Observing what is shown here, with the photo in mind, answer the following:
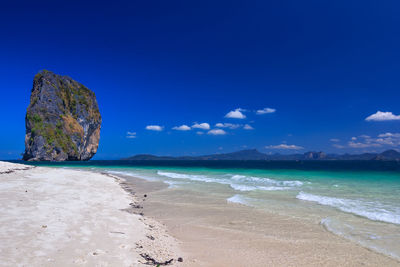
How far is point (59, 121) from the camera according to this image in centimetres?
9088

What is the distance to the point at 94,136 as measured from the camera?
367 ft

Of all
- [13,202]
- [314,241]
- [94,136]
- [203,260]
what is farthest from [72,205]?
[94,136]

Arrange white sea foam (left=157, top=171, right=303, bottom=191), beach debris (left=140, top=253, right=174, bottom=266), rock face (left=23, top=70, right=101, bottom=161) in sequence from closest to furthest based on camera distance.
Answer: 1. beach debris (left=140, top=253, right=174, bottom=266)
2. white sea foam (left=157, top=171, right=303, bottom=191)
3. rock face (left=23, top=70, right=101, bottom=161)

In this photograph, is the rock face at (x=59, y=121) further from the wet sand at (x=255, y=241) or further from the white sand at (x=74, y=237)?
the wet sand at (x=255, y=241)

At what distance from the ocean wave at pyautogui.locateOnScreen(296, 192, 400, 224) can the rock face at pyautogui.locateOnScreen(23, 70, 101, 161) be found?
318ft

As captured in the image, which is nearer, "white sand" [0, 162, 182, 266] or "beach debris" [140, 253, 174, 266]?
"white sand" [0, 162, 182, 266]

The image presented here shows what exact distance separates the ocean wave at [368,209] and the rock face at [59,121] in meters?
97.1

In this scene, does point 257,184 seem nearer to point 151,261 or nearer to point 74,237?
point 151,261

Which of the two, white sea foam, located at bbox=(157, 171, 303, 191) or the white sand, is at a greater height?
the white sand

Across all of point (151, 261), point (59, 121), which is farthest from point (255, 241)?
point (59, 121)

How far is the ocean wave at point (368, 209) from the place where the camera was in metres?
8.43

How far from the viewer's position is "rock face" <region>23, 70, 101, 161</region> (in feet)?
277

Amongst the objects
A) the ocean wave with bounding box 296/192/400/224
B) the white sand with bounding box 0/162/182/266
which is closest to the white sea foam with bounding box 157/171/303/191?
the ocean wave with bounding box 296/192/400/224

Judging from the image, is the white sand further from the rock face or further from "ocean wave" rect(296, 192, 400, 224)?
the rock face
